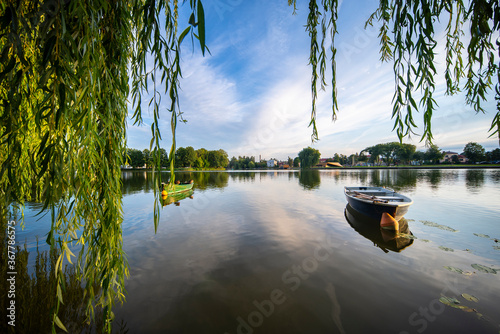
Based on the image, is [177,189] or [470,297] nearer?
[470,297]

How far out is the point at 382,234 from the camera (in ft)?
30.9

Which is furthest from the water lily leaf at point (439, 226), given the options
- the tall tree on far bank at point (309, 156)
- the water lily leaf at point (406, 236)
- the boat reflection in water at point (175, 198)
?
the tall tree on far bank at point (309, 156)

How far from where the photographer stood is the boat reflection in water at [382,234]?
8.17 meters

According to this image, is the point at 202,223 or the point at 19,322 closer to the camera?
the point at 19,322

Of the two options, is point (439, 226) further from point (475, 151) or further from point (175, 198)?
point (475, 151)

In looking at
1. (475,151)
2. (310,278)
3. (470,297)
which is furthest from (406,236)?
(475,151)

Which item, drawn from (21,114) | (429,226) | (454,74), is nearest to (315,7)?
(454,74)

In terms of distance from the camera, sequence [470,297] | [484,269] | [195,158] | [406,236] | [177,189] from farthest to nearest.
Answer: [195,158]
[177,189]
[406,236]
[484,269]
[470,297]

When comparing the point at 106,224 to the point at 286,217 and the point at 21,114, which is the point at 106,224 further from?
the point at 286,217

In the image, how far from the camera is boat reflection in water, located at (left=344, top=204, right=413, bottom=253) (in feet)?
26.8

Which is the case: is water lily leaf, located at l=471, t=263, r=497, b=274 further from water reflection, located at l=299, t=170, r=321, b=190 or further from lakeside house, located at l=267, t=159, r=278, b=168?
lakeside house, located at l=267, t=159, r=278, b=168

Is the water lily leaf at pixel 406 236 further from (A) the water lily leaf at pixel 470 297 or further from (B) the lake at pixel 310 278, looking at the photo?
(A) the water lily leaf at pixel 470 297

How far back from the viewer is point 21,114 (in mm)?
1838

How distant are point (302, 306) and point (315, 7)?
6.04 m
